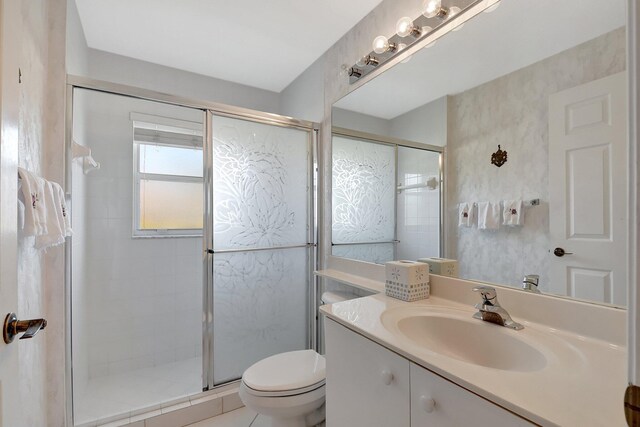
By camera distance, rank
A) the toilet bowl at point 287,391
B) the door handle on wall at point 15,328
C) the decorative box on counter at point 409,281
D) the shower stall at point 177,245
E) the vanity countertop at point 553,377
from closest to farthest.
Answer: the vanity countertop at point 553,377, the door handle on wall at point 15,328, the decorative box on counter at point 409,281, the toilet bowl at point 287,391, the shower stall at point 177,245

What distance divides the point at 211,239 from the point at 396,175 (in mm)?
1214

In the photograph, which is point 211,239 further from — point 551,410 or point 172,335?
point 551,410

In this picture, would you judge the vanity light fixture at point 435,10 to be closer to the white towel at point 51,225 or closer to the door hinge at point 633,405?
the door hinge at point 633,405

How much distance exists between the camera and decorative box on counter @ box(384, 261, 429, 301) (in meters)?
1.22

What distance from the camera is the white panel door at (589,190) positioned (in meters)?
0.82

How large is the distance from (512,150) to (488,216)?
0.26 metres

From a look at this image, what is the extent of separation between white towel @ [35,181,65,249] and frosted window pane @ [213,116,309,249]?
828 millimetres

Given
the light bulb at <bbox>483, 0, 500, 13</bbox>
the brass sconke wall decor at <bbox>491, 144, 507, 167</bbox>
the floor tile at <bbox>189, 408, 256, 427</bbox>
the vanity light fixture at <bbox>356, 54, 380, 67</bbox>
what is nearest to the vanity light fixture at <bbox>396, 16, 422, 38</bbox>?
A: the vanity light fixture at <bbox>356, 54, 380, 67</bbox>

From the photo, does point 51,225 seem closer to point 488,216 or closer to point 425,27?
point 488,216

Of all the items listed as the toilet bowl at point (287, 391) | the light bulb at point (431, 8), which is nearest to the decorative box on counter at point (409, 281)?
the toilet bowl at point (287, 391)

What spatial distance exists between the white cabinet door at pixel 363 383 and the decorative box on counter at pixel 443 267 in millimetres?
538

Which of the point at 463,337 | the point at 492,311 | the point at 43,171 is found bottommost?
the point at 463,337

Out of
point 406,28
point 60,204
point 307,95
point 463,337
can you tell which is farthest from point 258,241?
point 406,28

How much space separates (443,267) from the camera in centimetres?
128
